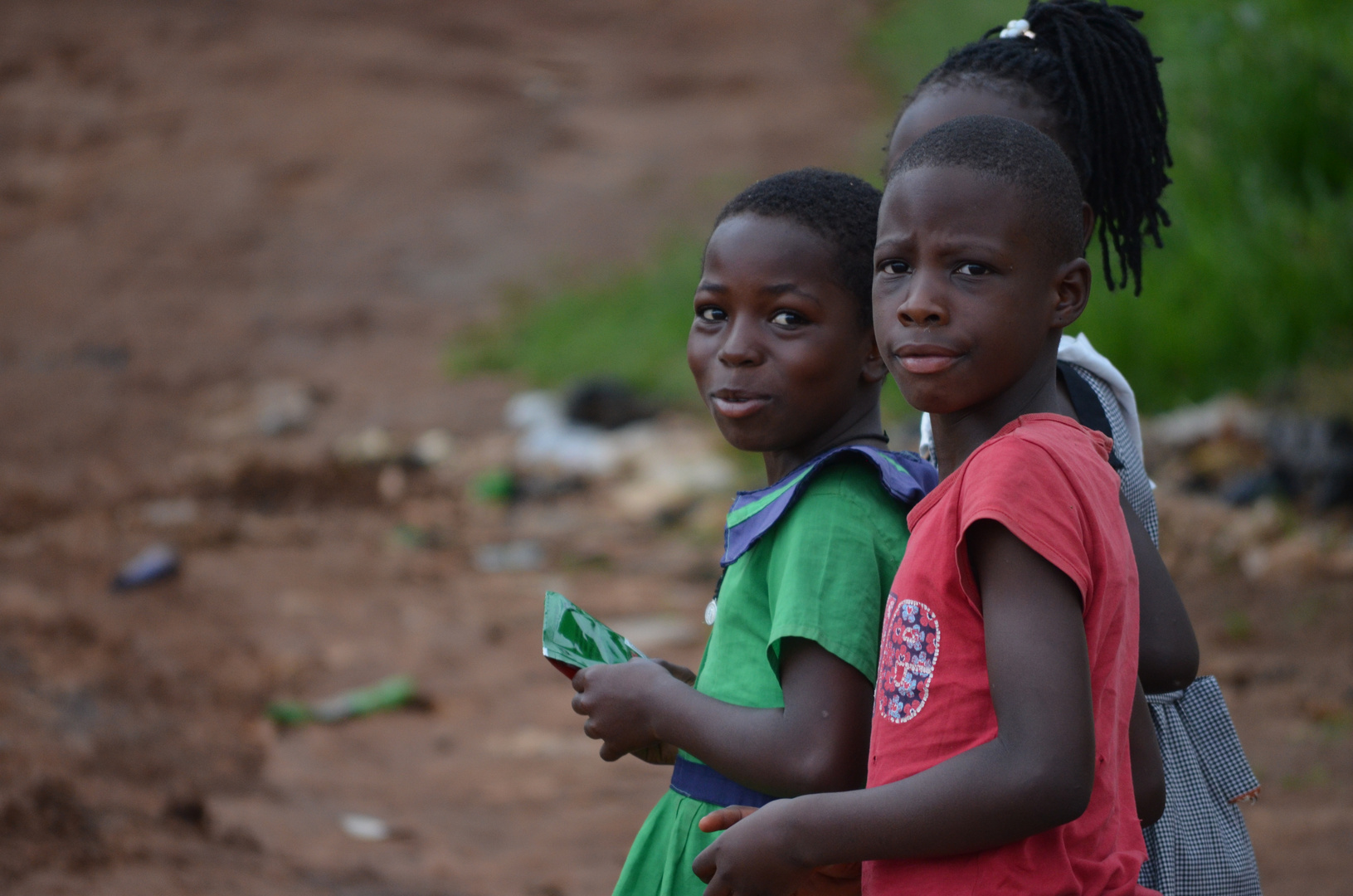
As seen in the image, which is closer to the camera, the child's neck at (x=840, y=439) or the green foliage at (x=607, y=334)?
the child's neck at (x=840, y=439)

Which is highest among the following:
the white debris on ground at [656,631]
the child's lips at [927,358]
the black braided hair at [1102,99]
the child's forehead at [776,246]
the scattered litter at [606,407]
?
the black braided hair at [1102,99]

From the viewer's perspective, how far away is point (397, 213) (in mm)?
14227

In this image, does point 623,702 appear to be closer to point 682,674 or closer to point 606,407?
point 682,674

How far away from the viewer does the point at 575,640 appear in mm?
1618

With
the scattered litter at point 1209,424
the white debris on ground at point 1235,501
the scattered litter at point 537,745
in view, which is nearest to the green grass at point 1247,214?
the scattered litter at point 1209,424

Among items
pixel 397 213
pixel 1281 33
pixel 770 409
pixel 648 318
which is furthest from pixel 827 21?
pixel 770 409

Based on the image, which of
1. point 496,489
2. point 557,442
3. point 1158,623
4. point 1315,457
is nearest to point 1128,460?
point 1158,623

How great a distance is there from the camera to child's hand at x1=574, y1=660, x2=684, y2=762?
1515mm

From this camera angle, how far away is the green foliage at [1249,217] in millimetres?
5910

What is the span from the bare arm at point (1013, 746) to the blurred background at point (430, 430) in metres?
2.50

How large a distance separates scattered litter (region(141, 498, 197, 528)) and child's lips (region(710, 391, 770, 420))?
6.37m

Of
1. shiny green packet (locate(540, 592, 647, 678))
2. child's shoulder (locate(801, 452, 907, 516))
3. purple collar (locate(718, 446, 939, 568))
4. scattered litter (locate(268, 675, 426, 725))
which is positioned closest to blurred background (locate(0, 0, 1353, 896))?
scattered litter (locate(268, 675, 426, 725))

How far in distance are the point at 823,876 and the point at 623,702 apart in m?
0.30

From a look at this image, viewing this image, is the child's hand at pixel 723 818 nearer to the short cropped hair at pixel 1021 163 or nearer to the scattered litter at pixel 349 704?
the short cropped hair at pixel 1021 163
